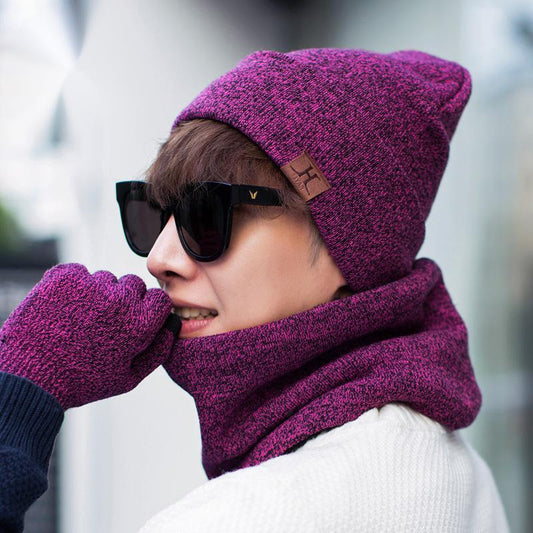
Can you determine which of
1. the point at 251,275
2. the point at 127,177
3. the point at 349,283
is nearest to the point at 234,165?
the point at 251,275

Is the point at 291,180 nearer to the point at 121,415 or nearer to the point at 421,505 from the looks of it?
the point at 421,505

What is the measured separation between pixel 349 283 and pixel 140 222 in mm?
447

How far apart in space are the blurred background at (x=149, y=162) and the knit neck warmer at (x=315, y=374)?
1.36 m

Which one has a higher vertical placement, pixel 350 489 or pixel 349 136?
pixel 349 136

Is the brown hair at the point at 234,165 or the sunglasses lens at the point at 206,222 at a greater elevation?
the brown hair at the point at 234,165

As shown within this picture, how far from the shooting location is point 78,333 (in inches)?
42.3

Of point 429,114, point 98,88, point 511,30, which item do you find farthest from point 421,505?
point 98,88

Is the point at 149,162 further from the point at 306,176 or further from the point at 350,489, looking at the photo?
the point at 350,489

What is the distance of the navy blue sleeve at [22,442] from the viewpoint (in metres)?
0.91

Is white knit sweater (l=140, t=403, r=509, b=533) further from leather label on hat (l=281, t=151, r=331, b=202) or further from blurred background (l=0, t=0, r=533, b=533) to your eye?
blurred background (l=0, t=0, r=533, b=533)

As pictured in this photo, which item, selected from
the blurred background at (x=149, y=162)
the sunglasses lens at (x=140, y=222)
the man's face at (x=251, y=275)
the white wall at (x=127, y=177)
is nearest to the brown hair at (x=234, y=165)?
the man's face at (x=251, y=275)

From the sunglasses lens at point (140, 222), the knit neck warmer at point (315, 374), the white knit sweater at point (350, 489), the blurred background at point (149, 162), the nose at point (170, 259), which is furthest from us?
the blurred background at point (149, 162)

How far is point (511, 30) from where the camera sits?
230cm

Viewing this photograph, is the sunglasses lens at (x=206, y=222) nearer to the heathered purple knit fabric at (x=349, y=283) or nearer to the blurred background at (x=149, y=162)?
the heathered purple knit fabric at (x=349, y=283)
